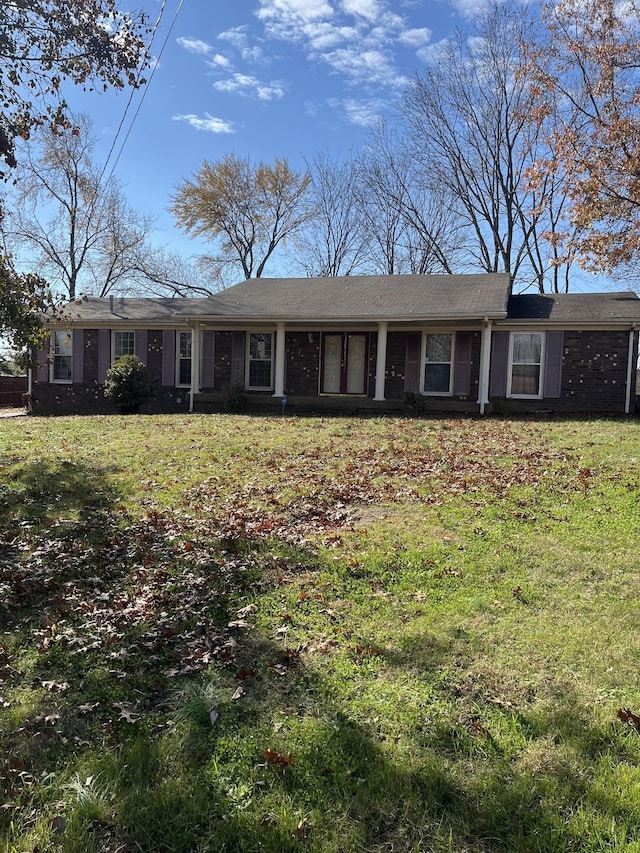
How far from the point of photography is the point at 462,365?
1565 centimetres

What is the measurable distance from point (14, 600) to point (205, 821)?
275cm

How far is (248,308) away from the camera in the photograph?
16.5 metres

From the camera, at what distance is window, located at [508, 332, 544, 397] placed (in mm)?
15078

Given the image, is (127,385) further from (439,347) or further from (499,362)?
(499,362)

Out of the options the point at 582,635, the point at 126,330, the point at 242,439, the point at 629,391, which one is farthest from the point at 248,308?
the point at 582,635

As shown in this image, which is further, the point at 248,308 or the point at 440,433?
the point at 248,308

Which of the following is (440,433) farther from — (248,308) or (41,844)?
(41,844)

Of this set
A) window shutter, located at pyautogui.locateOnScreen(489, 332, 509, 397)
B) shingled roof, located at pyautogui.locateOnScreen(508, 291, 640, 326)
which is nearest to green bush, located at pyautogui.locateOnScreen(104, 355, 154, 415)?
window shutter, located at pyautogui.locateOnScreen(489, 332, 509, 397)

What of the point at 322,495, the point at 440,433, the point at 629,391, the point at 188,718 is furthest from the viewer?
the point at 629,391

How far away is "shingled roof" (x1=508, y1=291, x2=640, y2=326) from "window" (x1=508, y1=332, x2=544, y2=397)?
601 mm

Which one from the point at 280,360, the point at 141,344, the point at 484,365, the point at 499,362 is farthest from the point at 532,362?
the point at 141,344

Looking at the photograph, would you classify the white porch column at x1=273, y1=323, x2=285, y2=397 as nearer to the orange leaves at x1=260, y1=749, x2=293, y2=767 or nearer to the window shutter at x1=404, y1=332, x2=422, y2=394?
the window shutter at x1=404, y1=332, x2=422, y2=394

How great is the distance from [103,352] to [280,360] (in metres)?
6.64

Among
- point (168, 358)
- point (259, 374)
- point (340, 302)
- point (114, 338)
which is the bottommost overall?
point (259, 374)
